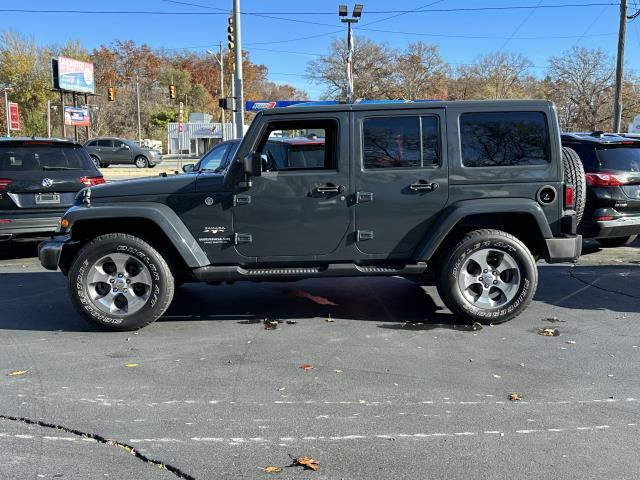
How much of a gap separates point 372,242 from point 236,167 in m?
1.41

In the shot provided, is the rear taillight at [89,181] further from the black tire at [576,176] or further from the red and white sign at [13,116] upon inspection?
the red and white sign at [13,116]

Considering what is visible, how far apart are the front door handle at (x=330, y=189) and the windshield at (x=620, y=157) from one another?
4281 mm

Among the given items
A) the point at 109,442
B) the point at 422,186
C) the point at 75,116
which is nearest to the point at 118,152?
the point at 75,116

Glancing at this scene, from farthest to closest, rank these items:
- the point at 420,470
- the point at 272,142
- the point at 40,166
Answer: the point at 40,166
the point at 272,142
the point at 420,470

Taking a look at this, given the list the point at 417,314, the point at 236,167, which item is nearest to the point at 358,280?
the point at 417,314

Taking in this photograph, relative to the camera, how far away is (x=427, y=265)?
5.48m

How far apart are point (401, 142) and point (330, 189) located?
79 centimetres

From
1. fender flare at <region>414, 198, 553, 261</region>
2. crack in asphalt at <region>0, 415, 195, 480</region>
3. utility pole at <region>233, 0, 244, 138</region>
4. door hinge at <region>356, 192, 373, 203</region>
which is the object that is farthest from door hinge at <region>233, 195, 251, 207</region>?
utility pole at <region>233, 0, 244, 138</region>

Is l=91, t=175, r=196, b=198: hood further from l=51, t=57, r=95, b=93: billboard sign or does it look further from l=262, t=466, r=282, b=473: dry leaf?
l=51, t=57, r=95, b=93: billboard sign

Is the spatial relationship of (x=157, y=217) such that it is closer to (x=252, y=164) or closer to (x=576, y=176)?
(x=252, y=164)

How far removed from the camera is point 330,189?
5230 millimetres

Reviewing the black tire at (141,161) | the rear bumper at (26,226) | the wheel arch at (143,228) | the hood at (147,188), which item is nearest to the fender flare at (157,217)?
the wheel arch at (143,228)

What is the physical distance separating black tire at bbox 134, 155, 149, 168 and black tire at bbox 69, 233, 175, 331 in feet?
99.5

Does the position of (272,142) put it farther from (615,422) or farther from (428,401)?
(615,422)
